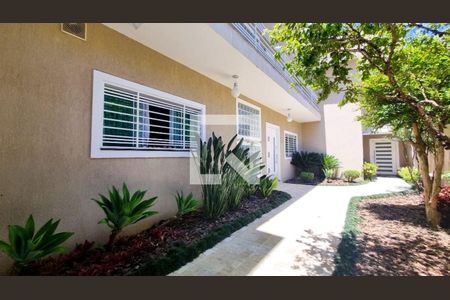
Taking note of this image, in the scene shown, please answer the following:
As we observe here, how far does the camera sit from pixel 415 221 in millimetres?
5062

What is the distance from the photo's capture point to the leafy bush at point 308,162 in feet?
42.7

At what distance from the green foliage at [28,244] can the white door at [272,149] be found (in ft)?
28.3

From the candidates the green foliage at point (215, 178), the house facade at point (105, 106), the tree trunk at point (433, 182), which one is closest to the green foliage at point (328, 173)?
the tree trunk at point (433, 182)

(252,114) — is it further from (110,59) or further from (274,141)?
(110,59)

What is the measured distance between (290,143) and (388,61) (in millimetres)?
9913

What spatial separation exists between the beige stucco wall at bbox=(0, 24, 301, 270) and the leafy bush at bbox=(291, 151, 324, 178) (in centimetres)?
1074

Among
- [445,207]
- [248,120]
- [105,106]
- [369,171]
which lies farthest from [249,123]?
[369,171]

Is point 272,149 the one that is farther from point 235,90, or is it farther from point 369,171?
point 369,171

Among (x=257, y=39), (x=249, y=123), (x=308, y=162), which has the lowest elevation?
(x=308, y=162)

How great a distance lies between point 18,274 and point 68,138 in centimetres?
186

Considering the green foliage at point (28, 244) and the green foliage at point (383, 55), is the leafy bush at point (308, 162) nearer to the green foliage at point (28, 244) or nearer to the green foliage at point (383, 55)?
the green foliage at point (383, 55)

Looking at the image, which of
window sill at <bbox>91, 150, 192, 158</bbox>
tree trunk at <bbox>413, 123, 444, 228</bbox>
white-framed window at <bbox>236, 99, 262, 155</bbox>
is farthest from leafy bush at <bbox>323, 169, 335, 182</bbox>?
window sill at <bbox>91, 150, 192, 158</bbox>

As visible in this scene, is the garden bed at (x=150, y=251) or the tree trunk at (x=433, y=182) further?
the tree trunk at (x=433, y=182)

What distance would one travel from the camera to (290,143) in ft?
43.5
